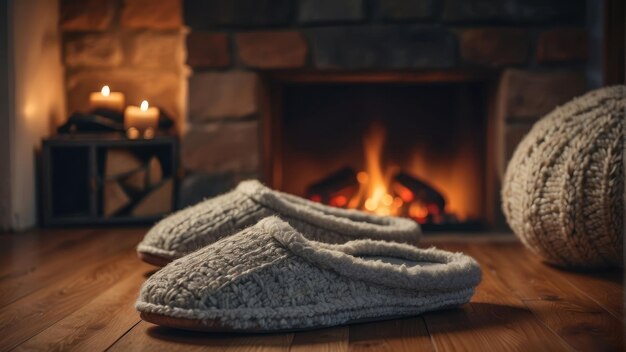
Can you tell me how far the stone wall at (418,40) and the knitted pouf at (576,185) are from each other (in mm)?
593

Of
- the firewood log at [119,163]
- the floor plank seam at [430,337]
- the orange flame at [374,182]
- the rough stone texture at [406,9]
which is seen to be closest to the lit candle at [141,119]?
the firewood log at [119,163]

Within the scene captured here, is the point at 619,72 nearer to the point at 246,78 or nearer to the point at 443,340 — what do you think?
the point at 246,78

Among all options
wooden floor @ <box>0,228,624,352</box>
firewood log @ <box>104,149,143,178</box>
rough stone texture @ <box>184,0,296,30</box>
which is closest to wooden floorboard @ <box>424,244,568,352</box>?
wooden floor @ <box>0,228,624,352</box>

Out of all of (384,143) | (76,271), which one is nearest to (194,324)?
(76,271)

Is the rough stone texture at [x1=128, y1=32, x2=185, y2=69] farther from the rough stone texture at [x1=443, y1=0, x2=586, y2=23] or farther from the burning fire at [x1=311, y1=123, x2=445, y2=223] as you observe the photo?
the rough stone texture at [x1=443, y1=0, x2=586, y2=23]

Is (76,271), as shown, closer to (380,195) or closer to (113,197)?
(113,197)

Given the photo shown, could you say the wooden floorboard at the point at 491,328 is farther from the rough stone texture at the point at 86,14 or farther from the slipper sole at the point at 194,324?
the rough stone texture at the point at 86,14

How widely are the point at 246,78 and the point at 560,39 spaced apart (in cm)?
90

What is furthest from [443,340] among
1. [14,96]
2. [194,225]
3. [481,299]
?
[14,96]

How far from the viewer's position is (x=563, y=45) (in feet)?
7.63

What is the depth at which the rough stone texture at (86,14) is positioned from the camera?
2666mm

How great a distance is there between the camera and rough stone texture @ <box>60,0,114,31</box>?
267 cm

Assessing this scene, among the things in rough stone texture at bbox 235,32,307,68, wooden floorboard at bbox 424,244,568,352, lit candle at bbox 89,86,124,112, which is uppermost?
rough stone texture at bbox 235,32,307,68

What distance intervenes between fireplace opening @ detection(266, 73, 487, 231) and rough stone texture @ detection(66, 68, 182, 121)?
37 centimetres
